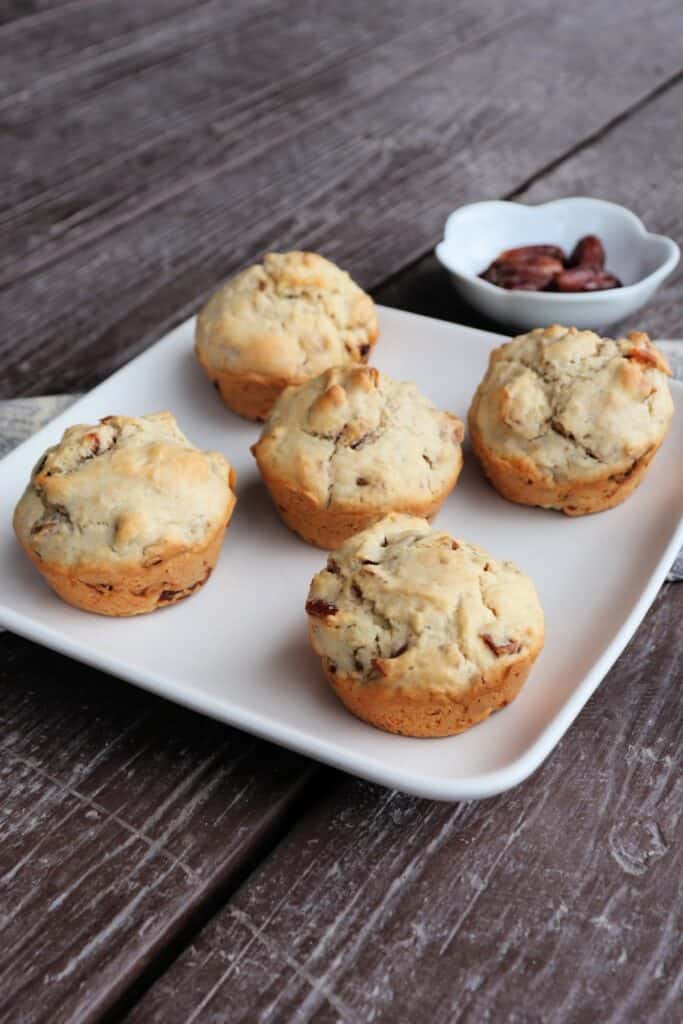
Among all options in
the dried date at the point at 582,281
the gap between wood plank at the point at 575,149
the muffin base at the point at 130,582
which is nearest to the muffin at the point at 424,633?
the muffin base at the point at 130,582

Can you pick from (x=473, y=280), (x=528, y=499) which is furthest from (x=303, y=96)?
(x=528, y=499)

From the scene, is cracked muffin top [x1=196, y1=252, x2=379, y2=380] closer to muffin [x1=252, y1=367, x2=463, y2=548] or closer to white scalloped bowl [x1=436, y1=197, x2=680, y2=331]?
muffin [x1=252, y1=367, x2=463, y2=548]

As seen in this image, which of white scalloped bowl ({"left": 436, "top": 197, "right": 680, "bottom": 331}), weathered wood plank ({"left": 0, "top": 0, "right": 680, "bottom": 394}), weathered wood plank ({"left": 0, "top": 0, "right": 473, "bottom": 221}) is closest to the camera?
white scalloped bowl ({"left": 436, "top": 197, "right": 680, "bottom": 331})

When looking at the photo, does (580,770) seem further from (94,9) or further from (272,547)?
(94,9)

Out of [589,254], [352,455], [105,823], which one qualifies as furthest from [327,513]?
[589,254]

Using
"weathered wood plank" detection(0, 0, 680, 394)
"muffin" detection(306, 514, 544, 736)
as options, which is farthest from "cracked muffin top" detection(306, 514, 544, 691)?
"weathered wood plank" detection(0, 0, 680, 394)
